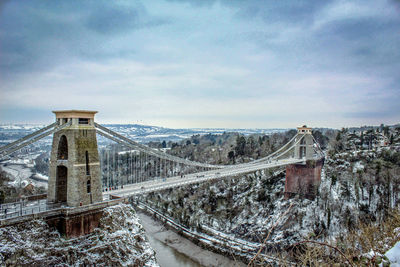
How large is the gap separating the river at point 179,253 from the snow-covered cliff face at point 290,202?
217 cm

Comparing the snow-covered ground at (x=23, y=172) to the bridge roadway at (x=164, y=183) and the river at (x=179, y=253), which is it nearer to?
the river at (x=179, y=253)

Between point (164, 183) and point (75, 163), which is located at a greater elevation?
point (75, 163)

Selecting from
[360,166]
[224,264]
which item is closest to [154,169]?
[224,264]

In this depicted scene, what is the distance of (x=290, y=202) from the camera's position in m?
24.3

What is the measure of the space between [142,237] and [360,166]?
22324 millimetres

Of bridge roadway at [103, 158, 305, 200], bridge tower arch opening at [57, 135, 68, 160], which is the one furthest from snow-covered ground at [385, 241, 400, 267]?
bridge roadway at [103, 158, 305, 200]

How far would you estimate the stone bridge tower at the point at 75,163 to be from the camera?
10.5 meters

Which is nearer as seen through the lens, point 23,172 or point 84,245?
point 84,245

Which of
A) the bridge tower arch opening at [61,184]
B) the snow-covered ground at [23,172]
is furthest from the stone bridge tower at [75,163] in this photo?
the snow-covered ground at [23,172]

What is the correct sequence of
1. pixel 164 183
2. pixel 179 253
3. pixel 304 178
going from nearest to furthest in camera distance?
pixel 164 183 < pixel 179 253 < pixel 304 178

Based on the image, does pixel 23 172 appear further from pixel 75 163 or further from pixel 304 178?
pixel 304 178

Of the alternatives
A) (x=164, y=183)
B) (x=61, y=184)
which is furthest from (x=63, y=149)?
(x=164, y=183)

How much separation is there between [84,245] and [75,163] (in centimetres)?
290

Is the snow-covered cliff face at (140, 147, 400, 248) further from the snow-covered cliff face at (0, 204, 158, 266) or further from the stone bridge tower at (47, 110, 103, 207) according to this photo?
the stone bridge tower at (47, 110, 103, 207)
